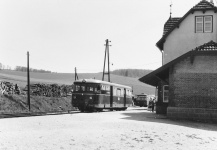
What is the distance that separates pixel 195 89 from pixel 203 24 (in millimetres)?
7641

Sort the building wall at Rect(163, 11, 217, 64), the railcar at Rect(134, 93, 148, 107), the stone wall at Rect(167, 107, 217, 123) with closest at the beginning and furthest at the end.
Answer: the stone wall at Rect(167, 107, 217, 123)
the building wall at Rect(163, 11, 217, 64)
the railcar at Rect(134, 93, 148, 107)

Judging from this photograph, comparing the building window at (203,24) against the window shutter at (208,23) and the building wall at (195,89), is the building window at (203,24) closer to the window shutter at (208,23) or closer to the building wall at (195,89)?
the window shutter at (208,23)

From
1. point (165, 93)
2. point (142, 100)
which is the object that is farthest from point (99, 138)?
point (142, 100)

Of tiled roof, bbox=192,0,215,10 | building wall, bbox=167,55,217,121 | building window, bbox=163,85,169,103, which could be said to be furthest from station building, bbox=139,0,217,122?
tiled roof, bbox=192,0,215,10

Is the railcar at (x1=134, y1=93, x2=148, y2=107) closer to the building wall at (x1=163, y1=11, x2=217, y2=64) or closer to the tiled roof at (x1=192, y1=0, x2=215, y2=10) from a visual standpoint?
the building wall at (x1=163, y1=11, x2=217, y2=64)

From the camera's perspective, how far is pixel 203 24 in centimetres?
2558

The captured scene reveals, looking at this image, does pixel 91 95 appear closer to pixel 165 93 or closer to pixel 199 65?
pixel 165 93

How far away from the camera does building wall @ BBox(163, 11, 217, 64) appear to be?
25.3 m

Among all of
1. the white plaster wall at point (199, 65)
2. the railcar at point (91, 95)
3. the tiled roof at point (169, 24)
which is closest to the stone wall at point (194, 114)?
the white plaster wall at point (199, 65)

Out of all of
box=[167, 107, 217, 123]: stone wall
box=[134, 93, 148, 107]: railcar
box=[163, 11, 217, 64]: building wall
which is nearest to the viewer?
box=[167, 107, 217, 123]: stone wall

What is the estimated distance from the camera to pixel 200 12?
25.3 m

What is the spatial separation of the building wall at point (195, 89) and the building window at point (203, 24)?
6.04m

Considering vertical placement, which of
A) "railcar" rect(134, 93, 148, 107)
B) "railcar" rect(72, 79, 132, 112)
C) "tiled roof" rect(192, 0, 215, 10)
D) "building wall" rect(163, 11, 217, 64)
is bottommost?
"railcar" rect(134, 93, 148, 107)

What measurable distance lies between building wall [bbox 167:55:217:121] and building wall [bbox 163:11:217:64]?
5.81 m
